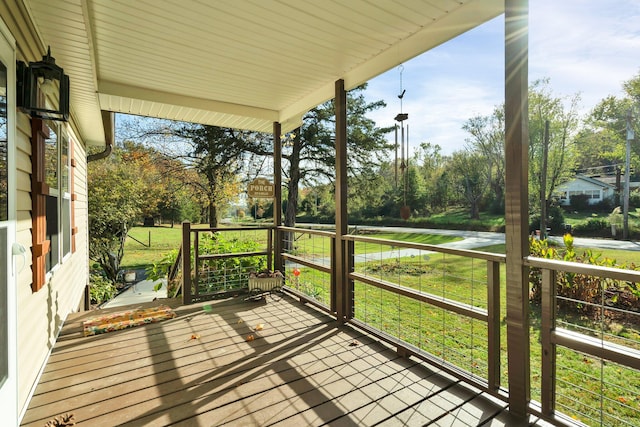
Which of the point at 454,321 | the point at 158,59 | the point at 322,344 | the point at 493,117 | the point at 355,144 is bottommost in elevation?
the point at 454,321

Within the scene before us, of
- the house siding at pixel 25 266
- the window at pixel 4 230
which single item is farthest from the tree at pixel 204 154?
the window at pixel 4 230

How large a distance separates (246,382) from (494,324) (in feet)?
5.40

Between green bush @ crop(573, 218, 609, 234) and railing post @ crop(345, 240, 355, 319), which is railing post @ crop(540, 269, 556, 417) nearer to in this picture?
railing post @ crop(345, 240, 355, 319)

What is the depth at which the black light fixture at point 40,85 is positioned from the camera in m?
1.83

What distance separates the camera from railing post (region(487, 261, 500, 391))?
77.0 inches

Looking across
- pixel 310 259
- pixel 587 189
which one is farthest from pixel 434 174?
pixel 310 259

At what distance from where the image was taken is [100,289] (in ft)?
24.2

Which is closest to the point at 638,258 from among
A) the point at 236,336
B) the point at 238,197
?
the point at 236,336

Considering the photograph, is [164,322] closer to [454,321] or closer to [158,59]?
[158,59]

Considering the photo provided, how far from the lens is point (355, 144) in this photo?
10.8 meters

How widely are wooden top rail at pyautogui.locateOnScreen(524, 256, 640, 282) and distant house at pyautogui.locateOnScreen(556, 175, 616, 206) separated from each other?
7.58 metres

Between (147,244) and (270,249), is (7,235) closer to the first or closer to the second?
(270,249)

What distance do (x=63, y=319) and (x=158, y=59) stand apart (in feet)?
9.11


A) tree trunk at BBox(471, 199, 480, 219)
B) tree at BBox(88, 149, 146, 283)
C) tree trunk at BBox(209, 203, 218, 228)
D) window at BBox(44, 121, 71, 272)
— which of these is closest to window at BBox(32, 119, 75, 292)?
window at BBox(44, 121, 71, 272)
